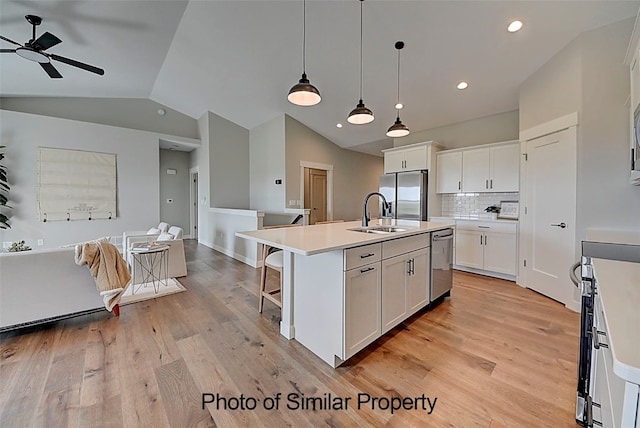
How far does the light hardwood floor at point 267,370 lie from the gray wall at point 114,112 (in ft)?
16.8

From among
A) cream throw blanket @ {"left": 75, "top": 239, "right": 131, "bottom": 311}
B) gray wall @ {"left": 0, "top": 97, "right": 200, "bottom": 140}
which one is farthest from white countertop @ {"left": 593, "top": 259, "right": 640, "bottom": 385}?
gray wall @ {"left": 0, "top": 97, "right": 200, "bottom": 140}

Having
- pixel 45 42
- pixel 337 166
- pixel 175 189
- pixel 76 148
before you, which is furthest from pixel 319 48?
pixel 175 189

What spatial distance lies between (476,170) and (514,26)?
2062 millimetres

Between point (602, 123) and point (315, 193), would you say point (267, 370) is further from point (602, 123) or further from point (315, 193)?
point (315, 193)

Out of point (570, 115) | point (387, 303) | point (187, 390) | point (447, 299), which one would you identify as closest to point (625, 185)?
point (570, 115)

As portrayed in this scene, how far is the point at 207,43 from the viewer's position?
3990mm

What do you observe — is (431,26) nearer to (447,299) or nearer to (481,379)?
(447,299)

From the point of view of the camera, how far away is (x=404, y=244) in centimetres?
231

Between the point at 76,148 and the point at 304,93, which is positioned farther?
the point at 76,148

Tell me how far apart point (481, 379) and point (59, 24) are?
5828 mm

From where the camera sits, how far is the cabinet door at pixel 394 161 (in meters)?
5.21

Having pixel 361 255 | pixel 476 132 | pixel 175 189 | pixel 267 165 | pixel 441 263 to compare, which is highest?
pixel 476 132

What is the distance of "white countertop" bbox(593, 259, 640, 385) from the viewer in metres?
0.49

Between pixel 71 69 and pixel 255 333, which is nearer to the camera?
pixel 255 333
